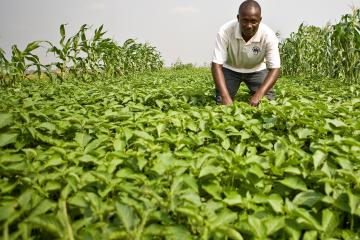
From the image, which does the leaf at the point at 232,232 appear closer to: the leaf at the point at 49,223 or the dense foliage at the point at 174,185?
the dense foliage at the point at 174,185

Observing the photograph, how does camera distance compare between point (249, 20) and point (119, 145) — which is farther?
point (249, 20)

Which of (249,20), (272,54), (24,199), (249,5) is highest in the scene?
(249,5)

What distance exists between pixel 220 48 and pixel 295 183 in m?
2.78

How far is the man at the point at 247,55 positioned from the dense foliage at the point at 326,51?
3117 millimetres

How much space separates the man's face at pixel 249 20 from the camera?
3953mm

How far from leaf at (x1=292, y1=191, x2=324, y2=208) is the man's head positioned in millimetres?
2648

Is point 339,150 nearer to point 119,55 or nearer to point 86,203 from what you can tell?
point 86,203

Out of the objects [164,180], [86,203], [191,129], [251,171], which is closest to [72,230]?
[86,203]

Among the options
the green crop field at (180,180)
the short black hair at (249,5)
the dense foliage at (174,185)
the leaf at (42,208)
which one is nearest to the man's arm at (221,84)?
the short black hair at (249,5)

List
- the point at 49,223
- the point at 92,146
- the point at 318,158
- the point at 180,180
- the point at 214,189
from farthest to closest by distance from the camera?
the point at 92,146 < the point at 318,158 < the point at 214,189 < the point at 180,180 < the point at 49,223

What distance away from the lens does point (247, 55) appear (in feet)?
14.8

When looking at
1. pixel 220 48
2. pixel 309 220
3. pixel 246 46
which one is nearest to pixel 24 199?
pixel 309 220

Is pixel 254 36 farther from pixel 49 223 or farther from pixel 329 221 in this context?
pixel 49 223

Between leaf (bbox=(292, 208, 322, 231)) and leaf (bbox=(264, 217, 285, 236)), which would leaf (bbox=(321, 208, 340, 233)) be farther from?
leaf (bbox=(264, 217, 285, 236))
